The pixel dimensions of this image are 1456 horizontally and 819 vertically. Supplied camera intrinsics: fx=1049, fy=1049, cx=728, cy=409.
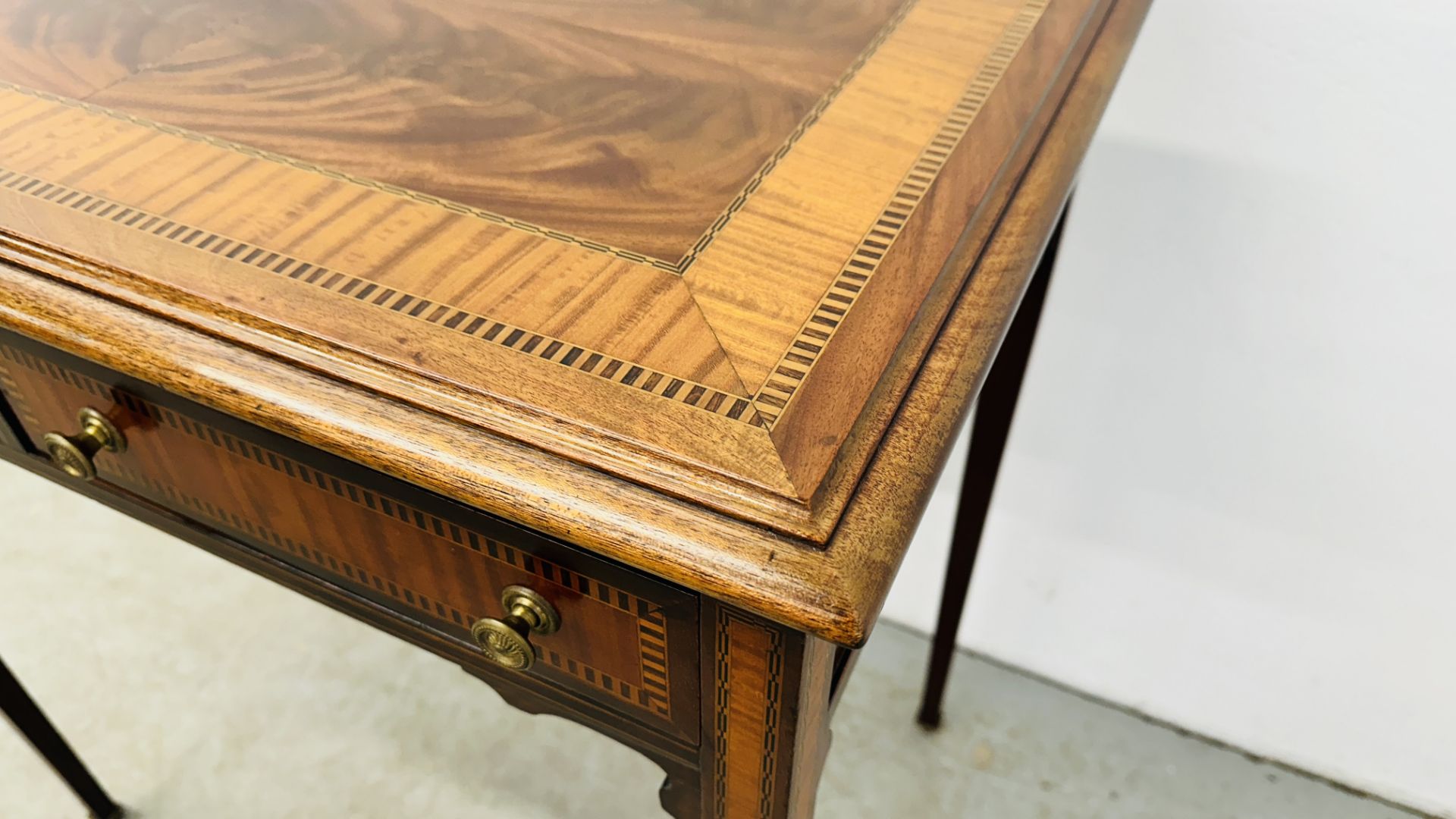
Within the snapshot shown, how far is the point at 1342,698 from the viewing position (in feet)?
3.26

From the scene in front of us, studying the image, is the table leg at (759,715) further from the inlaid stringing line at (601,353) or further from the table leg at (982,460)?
the table leg at (982,460)

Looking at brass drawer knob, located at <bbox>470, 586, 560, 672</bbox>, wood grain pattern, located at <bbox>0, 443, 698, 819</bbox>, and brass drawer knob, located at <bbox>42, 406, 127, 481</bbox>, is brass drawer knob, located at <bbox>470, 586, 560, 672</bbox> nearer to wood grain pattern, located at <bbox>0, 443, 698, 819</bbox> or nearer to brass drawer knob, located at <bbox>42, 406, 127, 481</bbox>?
wood grain pattern, located at <bbox>0, 443, 698, 819</bbox>

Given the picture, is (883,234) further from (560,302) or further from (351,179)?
(351,179)

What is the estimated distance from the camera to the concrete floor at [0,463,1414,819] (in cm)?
105

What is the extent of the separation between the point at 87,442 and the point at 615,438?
0.33 m

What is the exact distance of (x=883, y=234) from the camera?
1.52 feet

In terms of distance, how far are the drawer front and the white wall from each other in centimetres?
54

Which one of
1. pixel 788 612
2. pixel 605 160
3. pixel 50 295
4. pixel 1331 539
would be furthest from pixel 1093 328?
pixel 50 295

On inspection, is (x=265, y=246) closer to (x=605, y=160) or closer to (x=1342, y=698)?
(x=605, y=160)

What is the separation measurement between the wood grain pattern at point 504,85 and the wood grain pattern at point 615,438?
0.11 meters

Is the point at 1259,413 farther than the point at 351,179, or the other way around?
the point at 1259,413

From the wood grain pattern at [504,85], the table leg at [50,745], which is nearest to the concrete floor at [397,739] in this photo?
the table leg at [50,745]

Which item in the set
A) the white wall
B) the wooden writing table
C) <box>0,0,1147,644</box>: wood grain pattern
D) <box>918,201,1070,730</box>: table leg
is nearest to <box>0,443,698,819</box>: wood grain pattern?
the wooden writing table

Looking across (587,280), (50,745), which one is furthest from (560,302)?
(50,745)
